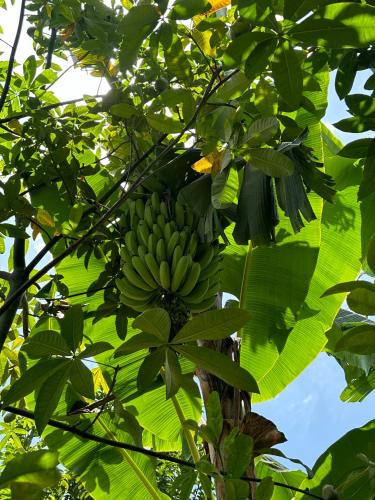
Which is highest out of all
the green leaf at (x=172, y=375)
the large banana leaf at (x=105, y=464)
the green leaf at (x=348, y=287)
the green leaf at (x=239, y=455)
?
the green leaf at (x=348, y=287)

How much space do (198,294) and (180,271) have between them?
107 millimetres

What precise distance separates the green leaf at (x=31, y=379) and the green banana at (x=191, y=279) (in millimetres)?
385

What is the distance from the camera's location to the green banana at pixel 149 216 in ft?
3.90

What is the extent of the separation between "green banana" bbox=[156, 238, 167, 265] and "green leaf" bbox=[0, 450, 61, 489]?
2.21 feet

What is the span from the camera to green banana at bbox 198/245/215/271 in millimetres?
1202

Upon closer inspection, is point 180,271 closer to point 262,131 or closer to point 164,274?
point 164,274

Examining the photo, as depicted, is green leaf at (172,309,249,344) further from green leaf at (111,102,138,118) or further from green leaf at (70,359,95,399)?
green leaf at (111,102,138,118)

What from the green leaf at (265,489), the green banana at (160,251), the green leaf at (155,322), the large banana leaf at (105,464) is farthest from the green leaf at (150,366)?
the large banana leaf at (105,464)

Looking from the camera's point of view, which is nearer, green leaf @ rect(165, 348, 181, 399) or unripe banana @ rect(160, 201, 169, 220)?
green leaf @ rect(165, 348, 181, 399)

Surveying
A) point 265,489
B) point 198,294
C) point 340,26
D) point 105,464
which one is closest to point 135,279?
point 198,294

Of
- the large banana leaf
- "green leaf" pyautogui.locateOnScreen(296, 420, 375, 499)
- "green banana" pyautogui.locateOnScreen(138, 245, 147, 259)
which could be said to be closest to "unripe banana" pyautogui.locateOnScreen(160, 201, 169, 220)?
"green banana" pyautogui.locateOnScreen(138, 245, 147, 259)

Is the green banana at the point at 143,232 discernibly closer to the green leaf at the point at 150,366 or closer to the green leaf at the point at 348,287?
the green leaf at the point at 150,366

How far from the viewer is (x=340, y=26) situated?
72 centimetres

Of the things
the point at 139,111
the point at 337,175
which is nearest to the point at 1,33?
the point at 139,111
